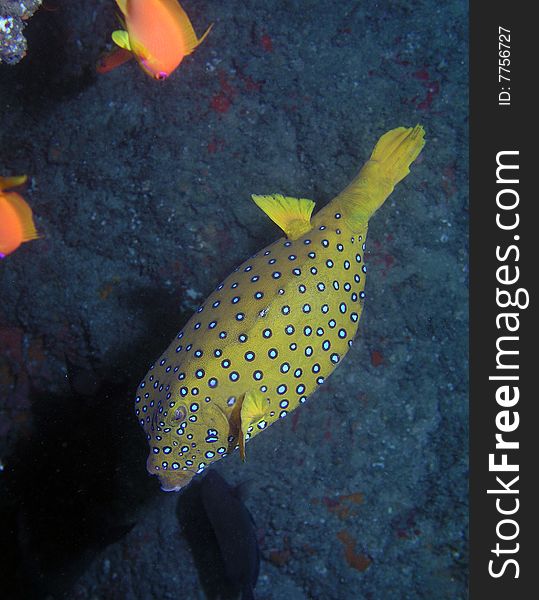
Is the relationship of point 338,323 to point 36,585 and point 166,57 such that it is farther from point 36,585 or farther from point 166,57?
point 36,585

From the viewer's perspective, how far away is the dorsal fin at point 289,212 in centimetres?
353

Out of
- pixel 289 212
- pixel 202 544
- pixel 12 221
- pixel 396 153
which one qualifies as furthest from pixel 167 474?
pixel 396 153

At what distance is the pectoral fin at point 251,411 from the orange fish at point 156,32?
2313mm

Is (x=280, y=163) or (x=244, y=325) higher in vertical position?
(x=280, y=163)

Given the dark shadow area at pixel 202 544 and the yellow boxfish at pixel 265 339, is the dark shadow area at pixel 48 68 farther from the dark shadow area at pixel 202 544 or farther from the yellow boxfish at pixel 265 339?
the dark shadow area at pixel 202 544

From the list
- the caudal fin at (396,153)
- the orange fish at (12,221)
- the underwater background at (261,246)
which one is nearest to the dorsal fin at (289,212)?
the caudal fin at (396,153)

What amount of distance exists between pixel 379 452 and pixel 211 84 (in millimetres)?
3928

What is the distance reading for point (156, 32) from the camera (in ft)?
10.5

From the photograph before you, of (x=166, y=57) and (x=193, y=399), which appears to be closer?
(x=193, y=399)

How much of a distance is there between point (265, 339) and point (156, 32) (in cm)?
219

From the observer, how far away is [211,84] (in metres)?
4.56

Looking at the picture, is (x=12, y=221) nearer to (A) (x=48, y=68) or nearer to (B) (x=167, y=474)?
(B) (x=167, y=474)

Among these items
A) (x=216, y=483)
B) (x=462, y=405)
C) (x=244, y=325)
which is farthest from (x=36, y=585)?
(x=462, y=405)

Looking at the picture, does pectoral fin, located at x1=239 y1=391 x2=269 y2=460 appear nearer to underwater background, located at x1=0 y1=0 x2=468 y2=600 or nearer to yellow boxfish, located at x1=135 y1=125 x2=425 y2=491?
yellow boxfish, located at x1=135 y1=125 x2=425 y2=491
